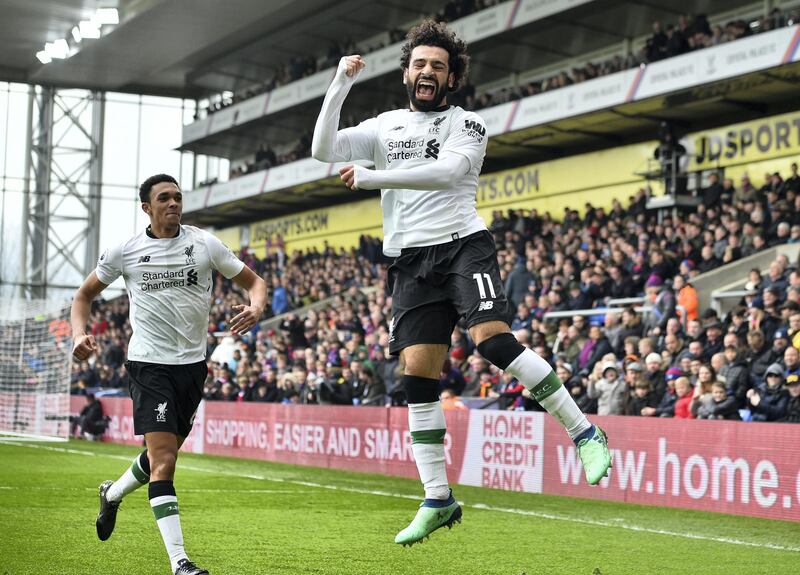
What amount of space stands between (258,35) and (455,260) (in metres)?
34.5

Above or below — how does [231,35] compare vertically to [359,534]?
above

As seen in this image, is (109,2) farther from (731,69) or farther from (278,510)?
(278,510)

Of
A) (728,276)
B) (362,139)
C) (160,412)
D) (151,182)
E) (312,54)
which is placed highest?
(312,54)

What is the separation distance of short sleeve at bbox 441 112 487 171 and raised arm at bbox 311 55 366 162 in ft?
1.80

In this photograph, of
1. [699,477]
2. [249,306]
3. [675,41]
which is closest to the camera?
[249,306]

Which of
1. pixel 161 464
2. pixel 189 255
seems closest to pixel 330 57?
pixel 189 255

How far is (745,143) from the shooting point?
24297 millimetres

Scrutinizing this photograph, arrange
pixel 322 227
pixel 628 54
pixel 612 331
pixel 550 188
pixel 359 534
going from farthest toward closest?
pixel 322 227 < pixel 550 188 < pixel 628 54 < pixel 612 331 < pixel 359 534

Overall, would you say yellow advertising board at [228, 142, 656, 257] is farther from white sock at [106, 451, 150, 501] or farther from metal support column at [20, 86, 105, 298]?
white sock at [106, 451, 150, 501]

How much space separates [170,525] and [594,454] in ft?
7.85

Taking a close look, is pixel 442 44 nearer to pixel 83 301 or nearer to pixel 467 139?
pixel 467 139

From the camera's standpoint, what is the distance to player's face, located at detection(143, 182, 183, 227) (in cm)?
697

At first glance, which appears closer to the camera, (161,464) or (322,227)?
(161,464)

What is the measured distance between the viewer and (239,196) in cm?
3866
